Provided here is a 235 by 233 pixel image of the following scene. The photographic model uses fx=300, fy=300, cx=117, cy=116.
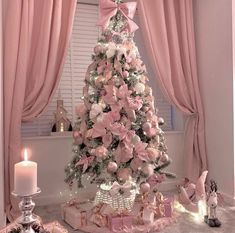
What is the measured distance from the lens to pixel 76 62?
A: 342 centimetres

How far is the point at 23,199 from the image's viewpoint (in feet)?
3.55

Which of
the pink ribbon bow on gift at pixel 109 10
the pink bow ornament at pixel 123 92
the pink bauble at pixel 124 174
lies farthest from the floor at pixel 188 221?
the pink ribbon bow on gift at pixel 109 10

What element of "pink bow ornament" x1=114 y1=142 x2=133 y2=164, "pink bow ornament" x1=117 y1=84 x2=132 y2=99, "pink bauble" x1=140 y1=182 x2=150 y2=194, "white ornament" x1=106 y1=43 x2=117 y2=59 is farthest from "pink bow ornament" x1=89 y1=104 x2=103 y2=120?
"pink bauble" x1=140 y1=182 x2=150 y2=194

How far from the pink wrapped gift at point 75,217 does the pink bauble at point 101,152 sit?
0.50 meters

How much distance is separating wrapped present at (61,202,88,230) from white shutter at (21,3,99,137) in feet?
3.18

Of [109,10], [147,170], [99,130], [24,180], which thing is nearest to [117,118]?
[99,130]

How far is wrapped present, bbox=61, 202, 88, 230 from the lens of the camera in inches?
96.5

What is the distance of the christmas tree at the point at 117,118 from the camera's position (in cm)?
251

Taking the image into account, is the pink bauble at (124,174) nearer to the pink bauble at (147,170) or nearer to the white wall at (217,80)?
the pink bauble at (147,170)

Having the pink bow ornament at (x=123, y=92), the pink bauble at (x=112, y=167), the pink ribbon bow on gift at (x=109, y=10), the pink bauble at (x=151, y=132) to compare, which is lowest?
the pink bauble at (x=112, y=167)

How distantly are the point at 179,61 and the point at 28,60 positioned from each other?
1632mm

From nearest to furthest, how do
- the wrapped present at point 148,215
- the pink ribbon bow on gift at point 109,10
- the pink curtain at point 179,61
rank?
the wrapped present at point 148,215, the pink ribbon bow on gift at point 109,10, the pink curtain at point 179,61

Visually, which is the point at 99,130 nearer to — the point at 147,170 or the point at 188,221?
the point at 147,170

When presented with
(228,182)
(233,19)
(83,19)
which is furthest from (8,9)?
(228,182)
